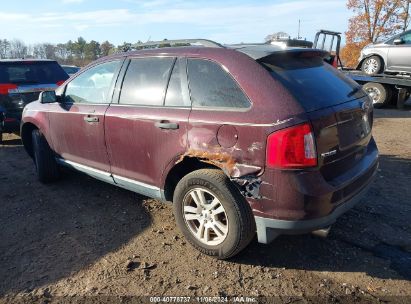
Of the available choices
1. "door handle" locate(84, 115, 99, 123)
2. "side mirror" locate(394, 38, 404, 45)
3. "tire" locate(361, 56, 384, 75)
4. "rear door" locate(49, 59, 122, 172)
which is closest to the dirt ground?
"rear door" locate(49, 59, 122, 172)

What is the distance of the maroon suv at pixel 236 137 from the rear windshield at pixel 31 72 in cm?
419

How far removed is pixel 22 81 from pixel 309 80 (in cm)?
631

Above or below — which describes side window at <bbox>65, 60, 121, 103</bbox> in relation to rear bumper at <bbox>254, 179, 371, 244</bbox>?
above

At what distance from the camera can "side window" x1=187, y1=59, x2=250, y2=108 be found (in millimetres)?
2908

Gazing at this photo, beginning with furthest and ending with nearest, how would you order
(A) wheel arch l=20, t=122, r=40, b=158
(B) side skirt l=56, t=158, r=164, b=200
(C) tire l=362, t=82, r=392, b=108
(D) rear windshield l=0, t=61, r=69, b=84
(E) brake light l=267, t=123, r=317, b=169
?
(C) tire l=362, t=82, r=392, b=108, (D) rear windshield l=0, t=61, r=69, b=84, (A) wheel arch l=20, t=122, r=40, b=158, (B) side skirt l=56, t=158, r=164, b=200, (E) brake light l=267, t=123, r=317, b=169

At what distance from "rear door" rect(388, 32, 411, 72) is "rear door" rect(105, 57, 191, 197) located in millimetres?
9761

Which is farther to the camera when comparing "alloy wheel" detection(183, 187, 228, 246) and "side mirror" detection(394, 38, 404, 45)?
"side mirror" detection(394, 38, 404, 45)

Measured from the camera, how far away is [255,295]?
9.00 feet

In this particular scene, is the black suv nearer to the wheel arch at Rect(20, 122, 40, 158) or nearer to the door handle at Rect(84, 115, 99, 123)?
the wheel arch at Rect(20, 122, 40, 158)

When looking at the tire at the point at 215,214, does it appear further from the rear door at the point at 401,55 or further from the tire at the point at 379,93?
the tire at the point at 379,93

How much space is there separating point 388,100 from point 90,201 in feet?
34.6

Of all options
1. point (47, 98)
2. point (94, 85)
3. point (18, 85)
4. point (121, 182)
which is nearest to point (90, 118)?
point (94, 85)

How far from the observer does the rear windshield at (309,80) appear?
2.81 meters

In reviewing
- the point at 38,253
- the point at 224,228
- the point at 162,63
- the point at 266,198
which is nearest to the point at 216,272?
the point at 224,228
